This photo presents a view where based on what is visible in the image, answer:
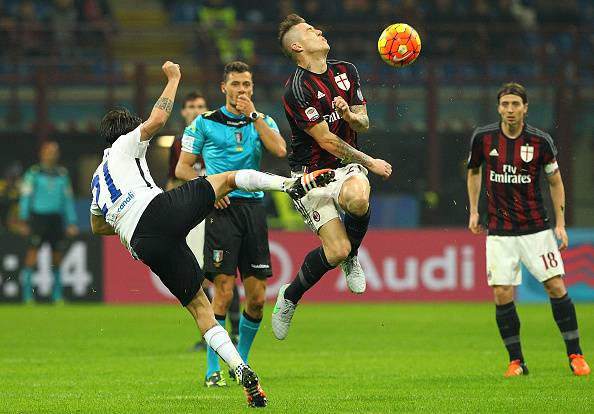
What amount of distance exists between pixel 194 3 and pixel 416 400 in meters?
17.7

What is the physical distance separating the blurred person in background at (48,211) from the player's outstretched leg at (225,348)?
1091 centimetres

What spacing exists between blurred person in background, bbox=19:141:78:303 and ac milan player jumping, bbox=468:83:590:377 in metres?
9.90

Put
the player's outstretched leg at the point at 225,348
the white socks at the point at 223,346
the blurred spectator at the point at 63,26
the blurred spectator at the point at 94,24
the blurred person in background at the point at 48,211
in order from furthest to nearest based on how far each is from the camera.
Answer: the blurred spectator at the point at 94,24 < the blurred spectator at the point at 63,26 < the blurred person in background at the point at 48,211 < the white socks at the point at 223,346 < the player's outstretched leg at the point at 225,348

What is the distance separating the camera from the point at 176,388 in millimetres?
9758

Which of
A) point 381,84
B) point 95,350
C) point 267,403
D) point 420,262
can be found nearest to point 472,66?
point 381,84

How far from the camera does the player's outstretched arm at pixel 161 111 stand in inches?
327

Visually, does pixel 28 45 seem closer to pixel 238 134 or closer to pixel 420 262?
pixel 420 262

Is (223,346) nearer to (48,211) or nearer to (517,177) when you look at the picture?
(517,177)

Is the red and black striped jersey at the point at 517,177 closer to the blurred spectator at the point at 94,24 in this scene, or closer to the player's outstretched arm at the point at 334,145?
the player's outstretched arm at the point at 334,145

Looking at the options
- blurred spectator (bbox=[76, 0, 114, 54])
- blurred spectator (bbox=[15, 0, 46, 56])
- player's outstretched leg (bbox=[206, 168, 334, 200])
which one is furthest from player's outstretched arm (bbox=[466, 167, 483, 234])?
blurred spectator (bbox=[15, 0, 46, 56])

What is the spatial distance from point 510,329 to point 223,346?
3.30 metres

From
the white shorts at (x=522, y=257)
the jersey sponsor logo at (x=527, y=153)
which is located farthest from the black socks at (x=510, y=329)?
the jersey sponsor logo at (x=527, y=153)

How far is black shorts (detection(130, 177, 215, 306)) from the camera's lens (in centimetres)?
834

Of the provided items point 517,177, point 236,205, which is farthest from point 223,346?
point 517,177
